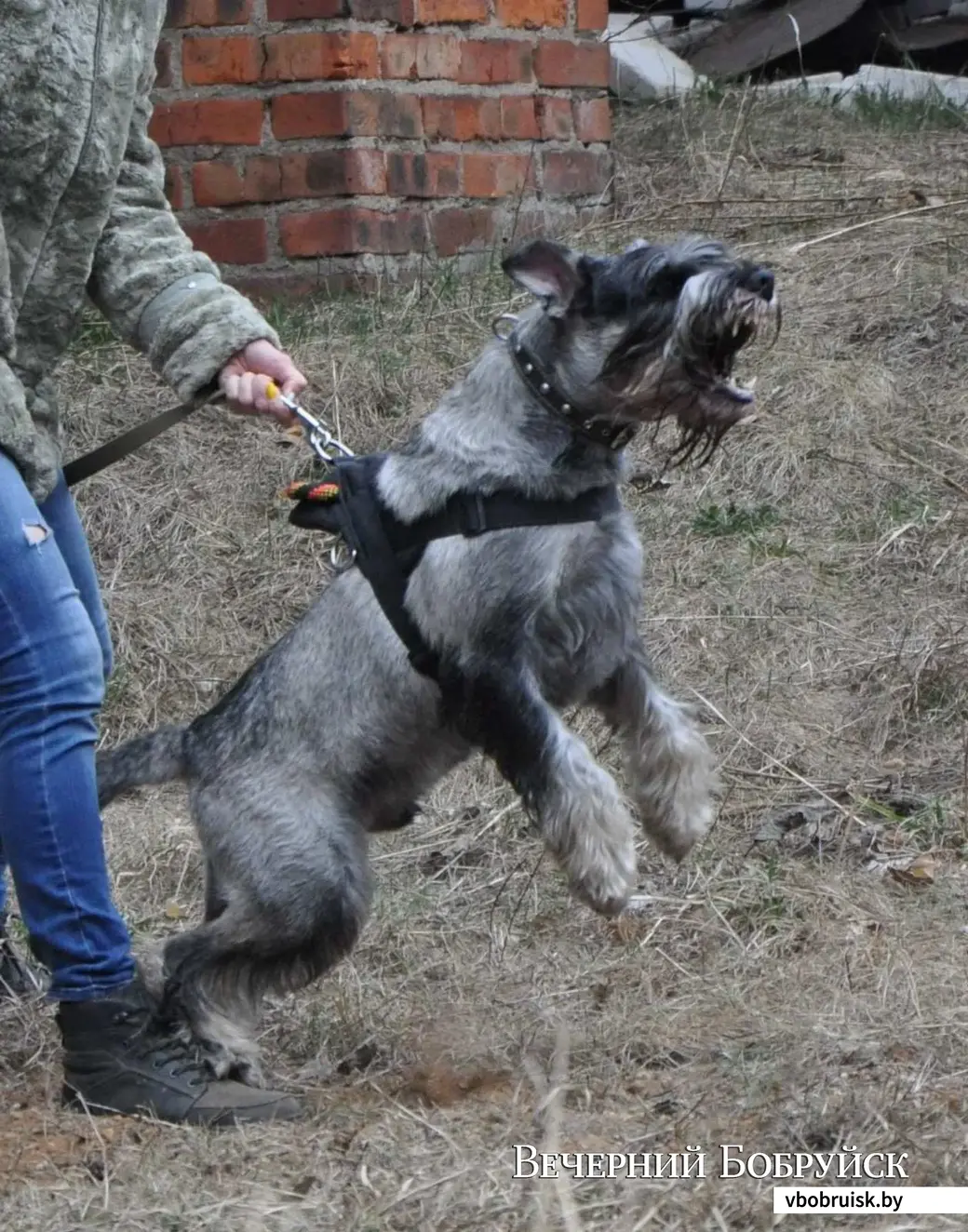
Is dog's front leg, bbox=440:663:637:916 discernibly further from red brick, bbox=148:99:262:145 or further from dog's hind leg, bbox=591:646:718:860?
red brick, bbox=148:99:262:145

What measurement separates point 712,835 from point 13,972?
1.97 metres

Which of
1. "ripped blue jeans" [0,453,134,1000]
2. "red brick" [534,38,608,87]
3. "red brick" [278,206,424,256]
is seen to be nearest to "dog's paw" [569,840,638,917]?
"ripped blue jeans" [0,453,134,1000]

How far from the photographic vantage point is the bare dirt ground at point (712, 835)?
11.6ft

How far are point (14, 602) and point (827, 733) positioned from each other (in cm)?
304

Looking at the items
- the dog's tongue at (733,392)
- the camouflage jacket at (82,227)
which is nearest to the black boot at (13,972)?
the camouflage jacket at (82,227)

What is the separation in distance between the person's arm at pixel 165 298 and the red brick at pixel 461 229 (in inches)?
140

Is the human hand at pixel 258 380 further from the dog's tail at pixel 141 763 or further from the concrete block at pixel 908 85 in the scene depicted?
the concrete block at pixel 908 85

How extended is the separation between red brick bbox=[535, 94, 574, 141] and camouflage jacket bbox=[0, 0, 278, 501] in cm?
391

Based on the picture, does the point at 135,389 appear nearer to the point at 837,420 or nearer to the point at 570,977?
the point at 837,420

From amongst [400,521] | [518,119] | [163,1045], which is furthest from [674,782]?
[518,119]

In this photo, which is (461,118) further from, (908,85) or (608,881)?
(608,881)

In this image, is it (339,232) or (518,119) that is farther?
(518,119)

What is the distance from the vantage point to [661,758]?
14.2ft

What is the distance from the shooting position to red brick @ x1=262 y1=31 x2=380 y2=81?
730cm
